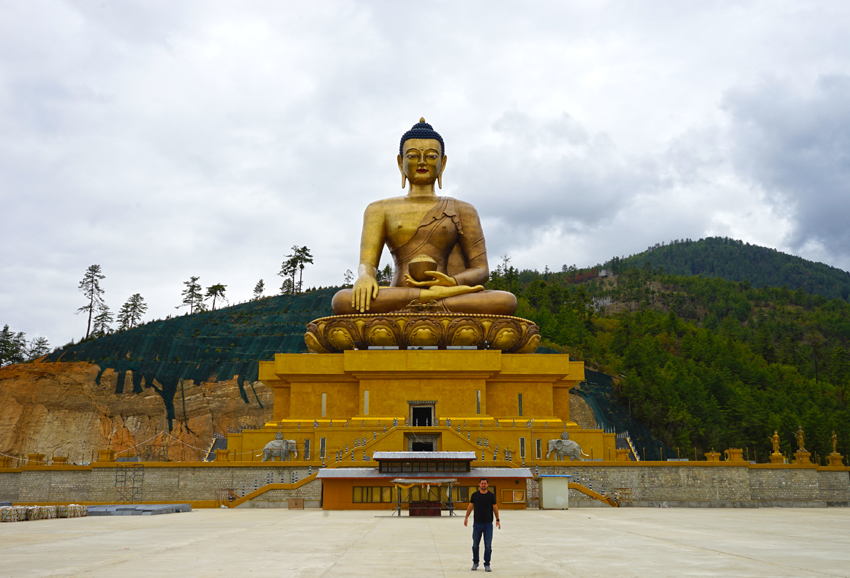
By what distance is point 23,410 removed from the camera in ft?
157

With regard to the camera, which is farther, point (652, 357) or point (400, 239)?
point (652, 357)

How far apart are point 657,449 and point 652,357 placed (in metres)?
11.3

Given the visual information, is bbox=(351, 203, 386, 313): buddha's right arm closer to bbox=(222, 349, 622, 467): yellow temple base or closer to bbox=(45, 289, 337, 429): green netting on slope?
bbox=(222, 349, 622, 467): yellow temple base

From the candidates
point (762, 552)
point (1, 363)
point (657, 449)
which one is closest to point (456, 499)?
point (762, 552)

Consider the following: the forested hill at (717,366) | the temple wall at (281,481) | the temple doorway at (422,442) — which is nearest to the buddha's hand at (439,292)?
the temple doorway at (422,442)

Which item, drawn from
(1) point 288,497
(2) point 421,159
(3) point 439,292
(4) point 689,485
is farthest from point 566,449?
(2) point 421,159

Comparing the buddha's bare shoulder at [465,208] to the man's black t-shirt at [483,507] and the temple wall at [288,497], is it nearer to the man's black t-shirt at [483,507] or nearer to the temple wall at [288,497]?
the temple wall at [288,497]

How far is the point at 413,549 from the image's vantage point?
358 inches

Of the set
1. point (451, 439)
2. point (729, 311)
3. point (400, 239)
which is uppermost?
point (729, 311)

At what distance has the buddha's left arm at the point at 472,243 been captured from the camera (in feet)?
92.8

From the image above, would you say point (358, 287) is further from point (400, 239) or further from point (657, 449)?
point (657, 449)

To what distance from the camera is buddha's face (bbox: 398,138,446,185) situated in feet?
94.6

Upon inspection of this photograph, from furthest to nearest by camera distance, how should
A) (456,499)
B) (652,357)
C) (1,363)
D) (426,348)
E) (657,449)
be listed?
(1,363) → (652,357) → (657,449) → (426,348) → (456,499)

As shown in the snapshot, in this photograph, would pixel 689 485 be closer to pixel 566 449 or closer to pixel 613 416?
pixel 566 449
